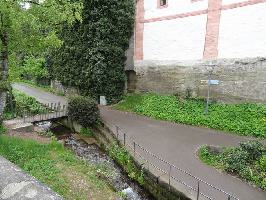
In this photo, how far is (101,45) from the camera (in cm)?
1895

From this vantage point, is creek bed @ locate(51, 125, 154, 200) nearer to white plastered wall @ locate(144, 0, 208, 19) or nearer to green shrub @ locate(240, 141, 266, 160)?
green shrub @ locate(240, 141, 266, 160)

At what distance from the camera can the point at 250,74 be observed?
15188 mm

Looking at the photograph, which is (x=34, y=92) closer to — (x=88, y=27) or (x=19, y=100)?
(x=19, y=100)

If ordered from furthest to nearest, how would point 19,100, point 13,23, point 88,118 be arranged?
1. point 19,100
2. point 88,118
3. point 13,23

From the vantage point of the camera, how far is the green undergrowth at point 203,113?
45.3ft

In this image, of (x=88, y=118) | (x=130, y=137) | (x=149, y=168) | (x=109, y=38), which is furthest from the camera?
(x=109, y=38)

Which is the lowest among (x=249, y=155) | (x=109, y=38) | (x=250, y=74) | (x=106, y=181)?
(x=106, y=181)

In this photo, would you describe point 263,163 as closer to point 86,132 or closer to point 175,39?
point 86,132

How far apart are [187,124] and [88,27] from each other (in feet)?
28.8

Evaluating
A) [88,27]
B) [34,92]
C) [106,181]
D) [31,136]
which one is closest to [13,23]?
[31,136]

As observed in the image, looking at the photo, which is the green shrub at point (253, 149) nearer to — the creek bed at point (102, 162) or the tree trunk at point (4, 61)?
the creek bed at point (102, 162)

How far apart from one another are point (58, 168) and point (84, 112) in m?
4.85

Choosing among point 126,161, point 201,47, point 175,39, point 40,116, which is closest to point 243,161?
point 126,161

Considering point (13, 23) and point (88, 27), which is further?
point (88, 27)
